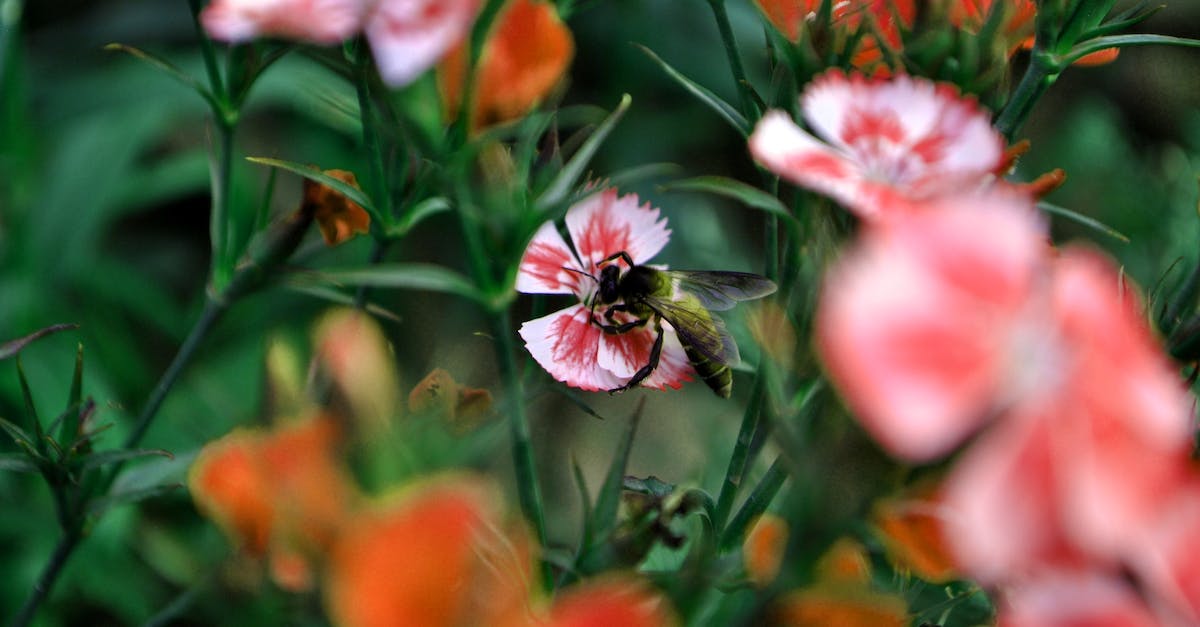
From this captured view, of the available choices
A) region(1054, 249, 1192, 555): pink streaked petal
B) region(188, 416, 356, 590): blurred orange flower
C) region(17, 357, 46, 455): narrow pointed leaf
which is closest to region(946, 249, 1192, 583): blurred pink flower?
region(1054, 249, 1192, 555): pink streaked petal

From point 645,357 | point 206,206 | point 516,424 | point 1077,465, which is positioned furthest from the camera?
point 206,206

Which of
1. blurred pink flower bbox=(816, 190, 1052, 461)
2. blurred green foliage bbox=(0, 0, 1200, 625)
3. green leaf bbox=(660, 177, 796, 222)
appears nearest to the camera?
blurred pink flower bbox=(816, 190, 1052, 461)

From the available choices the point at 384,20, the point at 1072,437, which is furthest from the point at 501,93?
the point at 1072,437

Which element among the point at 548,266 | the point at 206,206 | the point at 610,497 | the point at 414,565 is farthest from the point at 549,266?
the point at 206,206

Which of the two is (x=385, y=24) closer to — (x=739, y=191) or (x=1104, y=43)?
(x=739, y=191)

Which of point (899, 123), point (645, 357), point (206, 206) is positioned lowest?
point (206, 206)

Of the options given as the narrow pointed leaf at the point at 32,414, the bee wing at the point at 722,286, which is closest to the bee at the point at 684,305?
the bee wing at the point at 722,286

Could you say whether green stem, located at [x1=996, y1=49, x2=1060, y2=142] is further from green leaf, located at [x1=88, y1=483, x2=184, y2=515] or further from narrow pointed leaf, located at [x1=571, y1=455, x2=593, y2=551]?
green leaf, located at [x1=88, y1=483, x2=184, y2=515]
